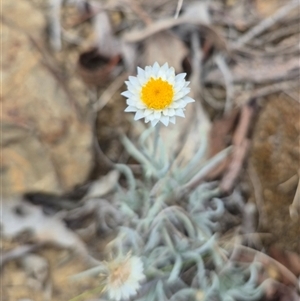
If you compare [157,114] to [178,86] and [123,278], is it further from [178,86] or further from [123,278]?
[123,278]

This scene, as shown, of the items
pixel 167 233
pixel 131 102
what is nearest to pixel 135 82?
pixel 131 102

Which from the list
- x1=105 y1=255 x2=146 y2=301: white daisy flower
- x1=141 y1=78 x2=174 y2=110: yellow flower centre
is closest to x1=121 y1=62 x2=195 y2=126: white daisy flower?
x1=141 y1=78 x2=174 y2=110: yellow flower centre

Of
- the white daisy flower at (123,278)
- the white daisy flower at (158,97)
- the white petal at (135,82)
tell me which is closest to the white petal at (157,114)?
the white daisy flower at (158,97)

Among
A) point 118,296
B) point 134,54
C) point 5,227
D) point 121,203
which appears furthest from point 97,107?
point 118,296

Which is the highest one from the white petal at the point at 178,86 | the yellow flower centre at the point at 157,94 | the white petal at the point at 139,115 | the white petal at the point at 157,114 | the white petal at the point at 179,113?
the white petal at the point at 178,86

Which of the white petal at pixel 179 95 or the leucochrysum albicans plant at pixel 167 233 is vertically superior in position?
the white petal at pixel 179 95

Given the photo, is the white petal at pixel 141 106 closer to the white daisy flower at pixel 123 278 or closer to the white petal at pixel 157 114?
the white petal at pixel 157 114

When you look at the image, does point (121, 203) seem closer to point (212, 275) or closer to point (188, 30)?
point (212, 275)
